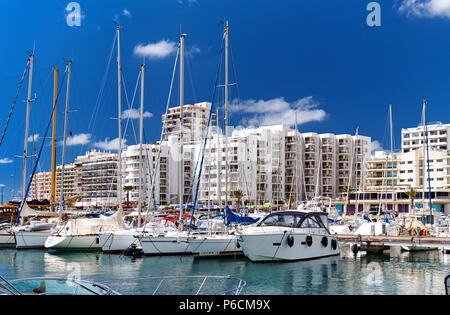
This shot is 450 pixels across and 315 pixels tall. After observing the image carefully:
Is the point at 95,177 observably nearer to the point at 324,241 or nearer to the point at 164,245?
the point at 164,245

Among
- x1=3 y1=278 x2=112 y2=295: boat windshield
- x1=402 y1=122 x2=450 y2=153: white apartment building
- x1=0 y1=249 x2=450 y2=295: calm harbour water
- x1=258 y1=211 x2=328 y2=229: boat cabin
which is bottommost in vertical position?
x1=0 y1=249 x2=450 y2=295: calm harbour water

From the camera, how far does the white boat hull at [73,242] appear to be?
32.7 metres

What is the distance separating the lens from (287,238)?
25000 millimetres

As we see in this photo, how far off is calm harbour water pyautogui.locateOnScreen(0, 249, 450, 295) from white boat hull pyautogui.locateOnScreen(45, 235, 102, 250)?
88 centimetres

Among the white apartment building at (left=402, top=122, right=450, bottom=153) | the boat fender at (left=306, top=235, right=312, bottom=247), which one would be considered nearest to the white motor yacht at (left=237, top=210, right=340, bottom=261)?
the boat fender at (left=306, top=235, right=312, bottom=247)

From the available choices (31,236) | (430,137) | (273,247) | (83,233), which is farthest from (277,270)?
(430,137)

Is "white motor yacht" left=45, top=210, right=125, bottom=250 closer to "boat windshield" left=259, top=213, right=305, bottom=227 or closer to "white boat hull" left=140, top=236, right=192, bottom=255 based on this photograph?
"white boat hull" left=140, top=236, right=192, bottom=255

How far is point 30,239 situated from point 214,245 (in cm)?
1505

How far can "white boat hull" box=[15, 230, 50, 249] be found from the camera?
34.4m

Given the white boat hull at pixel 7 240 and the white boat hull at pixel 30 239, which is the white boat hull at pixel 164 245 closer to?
the white boat hull at pixel 30 239
